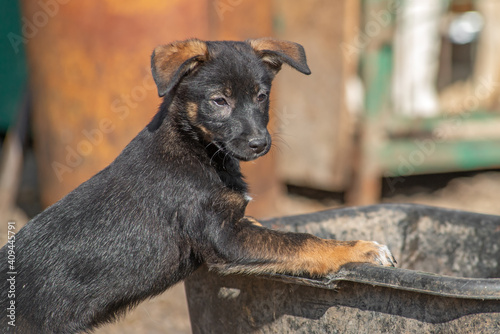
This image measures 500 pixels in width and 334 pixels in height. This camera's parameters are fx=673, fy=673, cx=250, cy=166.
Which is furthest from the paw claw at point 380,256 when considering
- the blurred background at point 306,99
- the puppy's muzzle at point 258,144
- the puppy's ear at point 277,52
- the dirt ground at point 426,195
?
the dirt ground at point 426,195

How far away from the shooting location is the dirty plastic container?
7.54ft

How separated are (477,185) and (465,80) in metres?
1.16

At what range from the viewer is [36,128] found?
561 cm

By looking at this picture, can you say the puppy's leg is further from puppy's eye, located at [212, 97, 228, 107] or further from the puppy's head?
puppy's eye, located at [212, 97, 228, 107]

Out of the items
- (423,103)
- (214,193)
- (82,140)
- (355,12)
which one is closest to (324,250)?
(214,193)

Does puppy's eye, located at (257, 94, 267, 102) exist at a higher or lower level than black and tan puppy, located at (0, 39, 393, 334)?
higher

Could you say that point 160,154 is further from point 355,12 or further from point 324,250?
point 355,12

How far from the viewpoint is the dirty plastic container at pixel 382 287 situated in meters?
2.30

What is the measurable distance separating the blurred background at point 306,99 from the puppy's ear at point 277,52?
182cm

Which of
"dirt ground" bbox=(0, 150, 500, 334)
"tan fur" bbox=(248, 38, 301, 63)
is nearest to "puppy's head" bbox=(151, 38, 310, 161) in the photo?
"tan fur" bbox=(248, 38, 301, 63)

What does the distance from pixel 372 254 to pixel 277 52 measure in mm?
1059

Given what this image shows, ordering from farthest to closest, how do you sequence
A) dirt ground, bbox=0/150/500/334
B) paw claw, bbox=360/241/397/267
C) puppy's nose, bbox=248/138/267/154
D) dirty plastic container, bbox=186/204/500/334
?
dirt ground, bbox=0/150/500/334 → puppy's nose, bbox=248/138/267/154 → paw claw, bbox=360/241/397/267 → dirty plastic container, bbox=186/204/500/334

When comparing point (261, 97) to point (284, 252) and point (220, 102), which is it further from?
point (284, 252)

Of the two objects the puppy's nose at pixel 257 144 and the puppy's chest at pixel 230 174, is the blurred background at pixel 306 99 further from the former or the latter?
the puppy's nose at pixel 257 144
